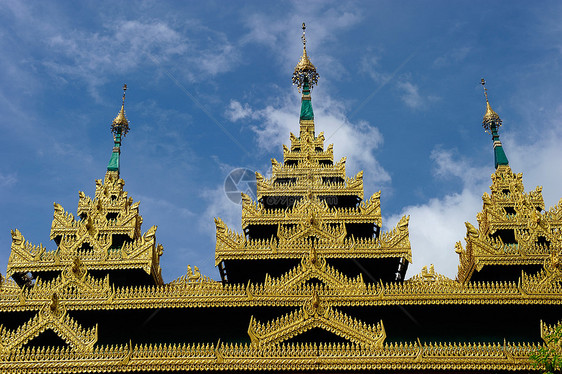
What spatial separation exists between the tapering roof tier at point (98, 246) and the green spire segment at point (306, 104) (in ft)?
30.0

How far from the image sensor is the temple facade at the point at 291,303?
52.5 ft

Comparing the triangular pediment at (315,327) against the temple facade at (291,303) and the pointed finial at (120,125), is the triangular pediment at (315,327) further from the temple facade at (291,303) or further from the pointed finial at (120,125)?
the pointed finial at (120,125)

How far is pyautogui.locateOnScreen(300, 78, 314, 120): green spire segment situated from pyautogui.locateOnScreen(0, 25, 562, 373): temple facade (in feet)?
21.6

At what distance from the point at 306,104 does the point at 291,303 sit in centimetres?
1346

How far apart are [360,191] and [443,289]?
604cm

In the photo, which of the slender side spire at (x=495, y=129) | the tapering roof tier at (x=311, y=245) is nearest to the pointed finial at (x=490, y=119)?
the slender side spire at (x=495, y=129)

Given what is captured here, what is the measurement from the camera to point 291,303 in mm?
17609

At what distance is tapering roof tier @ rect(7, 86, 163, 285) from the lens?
19703 mm

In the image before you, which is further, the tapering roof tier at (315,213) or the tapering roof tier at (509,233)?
the tapering roof tier at (315,213)

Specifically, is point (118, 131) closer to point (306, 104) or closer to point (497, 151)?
point (306, 104)

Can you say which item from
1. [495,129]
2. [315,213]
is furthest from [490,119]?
[315,213]

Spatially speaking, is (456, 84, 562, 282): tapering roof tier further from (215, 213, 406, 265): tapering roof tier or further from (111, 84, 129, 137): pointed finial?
(111, 84, 129, 137): pointed finial

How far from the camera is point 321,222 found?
20453mm

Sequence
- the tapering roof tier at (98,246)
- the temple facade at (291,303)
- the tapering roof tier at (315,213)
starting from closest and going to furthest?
the temple facade at (291,303), the tapering roof tier at (98,246), the tapering roof tier at (315,213)
